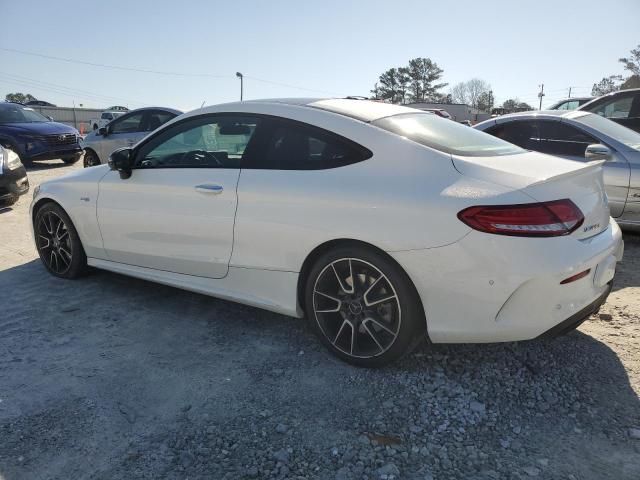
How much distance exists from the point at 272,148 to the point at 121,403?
173 centimetres

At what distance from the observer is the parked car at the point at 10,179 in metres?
7.63

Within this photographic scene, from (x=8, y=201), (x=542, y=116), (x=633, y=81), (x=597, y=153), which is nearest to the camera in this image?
(x=597, y=153)

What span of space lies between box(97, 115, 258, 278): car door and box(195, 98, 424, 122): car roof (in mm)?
92

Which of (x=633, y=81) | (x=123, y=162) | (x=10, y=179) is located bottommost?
(x=10, y=179)

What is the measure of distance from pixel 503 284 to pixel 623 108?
6754mm

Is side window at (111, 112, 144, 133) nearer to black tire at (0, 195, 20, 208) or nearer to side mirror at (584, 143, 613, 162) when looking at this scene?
black tire at (0, 195, 20, 208)

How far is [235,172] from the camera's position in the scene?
11.1ft

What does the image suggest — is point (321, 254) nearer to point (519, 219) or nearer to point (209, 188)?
point (209, 188)

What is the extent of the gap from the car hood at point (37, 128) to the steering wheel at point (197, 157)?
10438 mm

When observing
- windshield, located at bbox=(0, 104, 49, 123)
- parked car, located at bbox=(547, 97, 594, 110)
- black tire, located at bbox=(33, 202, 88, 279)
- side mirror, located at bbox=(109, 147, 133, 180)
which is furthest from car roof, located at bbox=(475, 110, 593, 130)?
windshield, located at bbox=(0, 104, 49, 123)

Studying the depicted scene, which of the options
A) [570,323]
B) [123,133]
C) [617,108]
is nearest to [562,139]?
[617,108]

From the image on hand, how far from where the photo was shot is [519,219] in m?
2.48

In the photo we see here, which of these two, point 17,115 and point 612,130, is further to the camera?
point 17,115

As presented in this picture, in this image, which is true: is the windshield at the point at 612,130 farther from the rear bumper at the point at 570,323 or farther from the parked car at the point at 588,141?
the rear bumper at the point at 570,323
